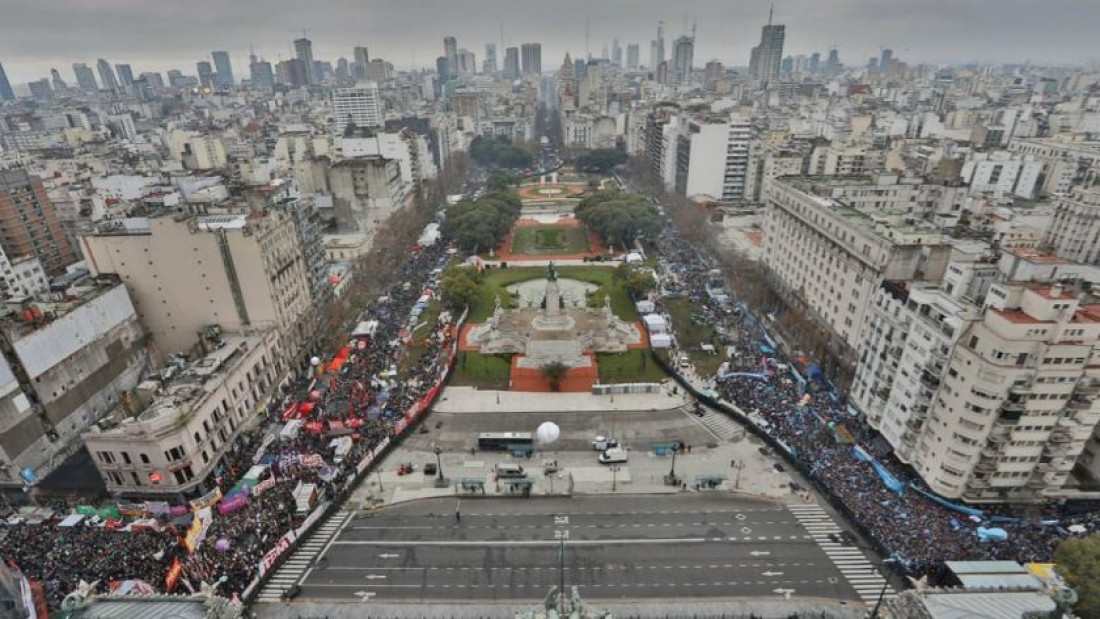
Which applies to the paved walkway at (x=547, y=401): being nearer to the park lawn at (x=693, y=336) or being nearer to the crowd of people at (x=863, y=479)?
the park lawn at (x=693, y=336)

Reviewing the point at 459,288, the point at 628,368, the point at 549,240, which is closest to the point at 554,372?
the point at 628,368

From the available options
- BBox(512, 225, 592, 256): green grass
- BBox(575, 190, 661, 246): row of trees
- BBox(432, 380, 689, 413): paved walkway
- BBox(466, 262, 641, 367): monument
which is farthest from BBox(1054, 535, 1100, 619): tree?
BBox(512, 225, 592, 256): green grass

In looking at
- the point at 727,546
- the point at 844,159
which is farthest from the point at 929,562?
the point at 844,159

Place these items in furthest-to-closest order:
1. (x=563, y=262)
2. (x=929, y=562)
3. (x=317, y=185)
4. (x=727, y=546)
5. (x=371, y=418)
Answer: (x=317, y=185), (x=563, y=262), (x=371, y=418), (x=727, y=546), (x=929, y=562)

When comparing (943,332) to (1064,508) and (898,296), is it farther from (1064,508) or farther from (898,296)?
(1064,508)

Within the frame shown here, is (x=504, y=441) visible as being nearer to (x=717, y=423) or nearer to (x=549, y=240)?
(x=717, y=423)
